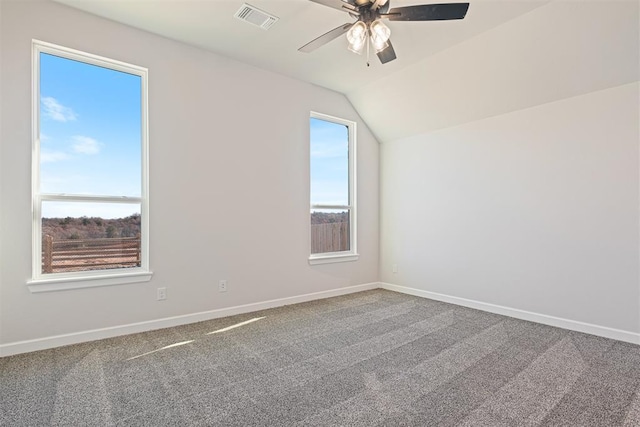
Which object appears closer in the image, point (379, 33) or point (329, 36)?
point (379, 33)

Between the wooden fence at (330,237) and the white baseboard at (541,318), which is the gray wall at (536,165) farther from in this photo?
the wooden fence at (330,237)

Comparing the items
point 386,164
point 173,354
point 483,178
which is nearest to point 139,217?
point 173,354

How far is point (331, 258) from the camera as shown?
4648mm

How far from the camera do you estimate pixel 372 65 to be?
3.90 m

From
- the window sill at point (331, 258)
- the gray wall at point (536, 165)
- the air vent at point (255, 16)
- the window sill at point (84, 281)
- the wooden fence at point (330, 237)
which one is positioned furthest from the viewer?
the wooden fence at point (330, 237)

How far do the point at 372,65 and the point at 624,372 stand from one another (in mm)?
3673

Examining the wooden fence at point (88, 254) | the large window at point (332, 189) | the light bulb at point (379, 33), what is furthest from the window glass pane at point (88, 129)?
the light bulb at point (379, 33)

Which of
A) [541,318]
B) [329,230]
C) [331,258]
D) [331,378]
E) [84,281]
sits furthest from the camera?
[329,230]

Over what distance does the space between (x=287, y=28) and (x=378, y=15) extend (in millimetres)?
1147

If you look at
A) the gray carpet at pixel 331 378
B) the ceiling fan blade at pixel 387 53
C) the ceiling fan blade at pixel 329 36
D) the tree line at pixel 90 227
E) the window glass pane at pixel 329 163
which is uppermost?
the ceiling fan blade at pixel 329 36

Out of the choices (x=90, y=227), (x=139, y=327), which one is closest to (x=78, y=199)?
(x=90, y=227)

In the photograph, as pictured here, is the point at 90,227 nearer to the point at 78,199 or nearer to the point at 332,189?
the point at 78,199

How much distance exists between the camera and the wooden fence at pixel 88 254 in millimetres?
2863

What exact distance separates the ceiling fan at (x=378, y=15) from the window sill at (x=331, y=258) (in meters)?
2.74
